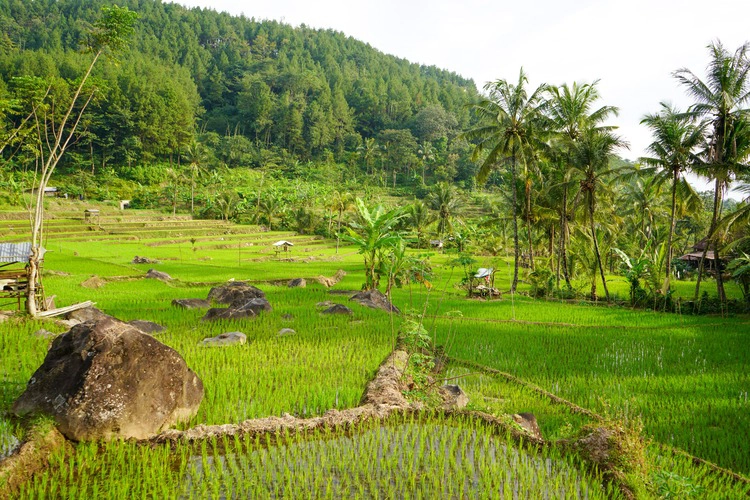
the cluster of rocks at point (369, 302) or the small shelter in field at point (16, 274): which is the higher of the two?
the small shelter in field at point (16, 274)

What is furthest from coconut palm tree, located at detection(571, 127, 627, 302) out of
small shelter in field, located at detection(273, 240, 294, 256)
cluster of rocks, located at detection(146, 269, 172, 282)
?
Answer: small shelter in field, located at detection(273, 240, 294, 256)

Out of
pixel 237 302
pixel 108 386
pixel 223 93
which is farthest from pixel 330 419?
pixel 223 93

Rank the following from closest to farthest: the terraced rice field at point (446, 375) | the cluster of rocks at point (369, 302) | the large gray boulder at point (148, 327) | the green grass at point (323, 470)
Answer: the green grass at point (323, 470) < the terraced rice field at point (446, 375) < the large gray boulder at point (148, 327) < the cluster of rocks at point (369, 302)

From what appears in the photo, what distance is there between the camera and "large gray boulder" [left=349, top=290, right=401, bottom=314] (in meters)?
12.8

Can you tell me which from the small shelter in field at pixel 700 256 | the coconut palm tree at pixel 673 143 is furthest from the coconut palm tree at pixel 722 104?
the small shelter in field at pixel 700 256

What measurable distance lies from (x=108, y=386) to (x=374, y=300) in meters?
8.94

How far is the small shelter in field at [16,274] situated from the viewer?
887cm

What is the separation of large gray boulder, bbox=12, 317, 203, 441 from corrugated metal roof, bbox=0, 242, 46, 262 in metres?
7.97

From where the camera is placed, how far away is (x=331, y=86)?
11894 centimetres

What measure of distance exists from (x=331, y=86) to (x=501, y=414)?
399ft

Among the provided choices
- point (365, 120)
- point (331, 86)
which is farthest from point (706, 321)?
point (331, 86)

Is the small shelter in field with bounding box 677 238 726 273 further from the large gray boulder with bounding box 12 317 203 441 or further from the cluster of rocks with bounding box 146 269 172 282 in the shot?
the large gray boulder with bounding box 12 317 203 441

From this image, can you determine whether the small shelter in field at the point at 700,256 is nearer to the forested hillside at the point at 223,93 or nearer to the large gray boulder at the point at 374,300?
the large gray boulder at the point at 374,300

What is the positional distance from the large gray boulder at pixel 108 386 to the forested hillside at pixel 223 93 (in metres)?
54.8
